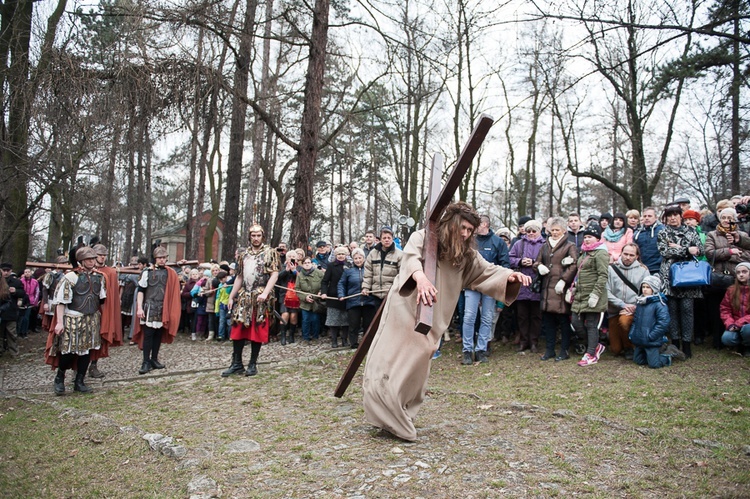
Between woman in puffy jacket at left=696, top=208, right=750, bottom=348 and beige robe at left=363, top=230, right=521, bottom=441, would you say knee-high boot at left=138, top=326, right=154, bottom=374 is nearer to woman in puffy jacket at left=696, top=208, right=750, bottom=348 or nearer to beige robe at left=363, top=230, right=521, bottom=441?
beige robe at left=363, top=230, right=521, bottom=441

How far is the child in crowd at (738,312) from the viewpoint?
727cm

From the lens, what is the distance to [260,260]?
311 inches

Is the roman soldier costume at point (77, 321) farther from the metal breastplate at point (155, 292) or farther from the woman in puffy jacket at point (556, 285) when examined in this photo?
the woman in puffy jacket at point (556, 285)

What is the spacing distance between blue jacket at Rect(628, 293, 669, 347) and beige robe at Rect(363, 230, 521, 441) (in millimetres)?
3434

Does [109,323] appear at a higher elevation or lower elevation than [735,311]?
lower

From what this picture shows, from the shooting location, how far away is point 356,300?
10.3m

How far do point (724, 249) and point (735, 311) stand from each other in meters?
0.87

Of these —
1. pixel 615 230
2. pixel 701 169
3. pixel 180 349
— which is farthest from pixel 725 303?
pixel 701 169

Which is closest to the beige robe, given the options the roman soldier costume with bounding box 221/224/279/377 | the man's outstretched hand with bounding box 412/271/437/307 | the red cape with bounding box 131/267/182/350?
the man's outstretched hand with bounding box 412/271/437/307

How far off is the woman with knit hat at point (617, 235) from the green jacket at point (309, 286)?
17.8 feet

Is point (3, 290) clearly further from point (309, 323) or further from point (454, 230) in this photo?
point (454, 230)

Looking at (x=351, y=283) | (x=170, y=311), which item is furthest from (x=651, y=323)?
(x=170, y=311)

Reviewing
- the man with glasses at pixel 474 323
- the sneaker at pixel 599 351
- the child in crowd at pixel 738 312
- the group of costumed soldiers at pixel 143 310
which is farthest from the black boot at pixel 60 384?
the child in crowd at pixel 738 312

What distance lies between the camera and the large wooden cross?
12.6 feet
